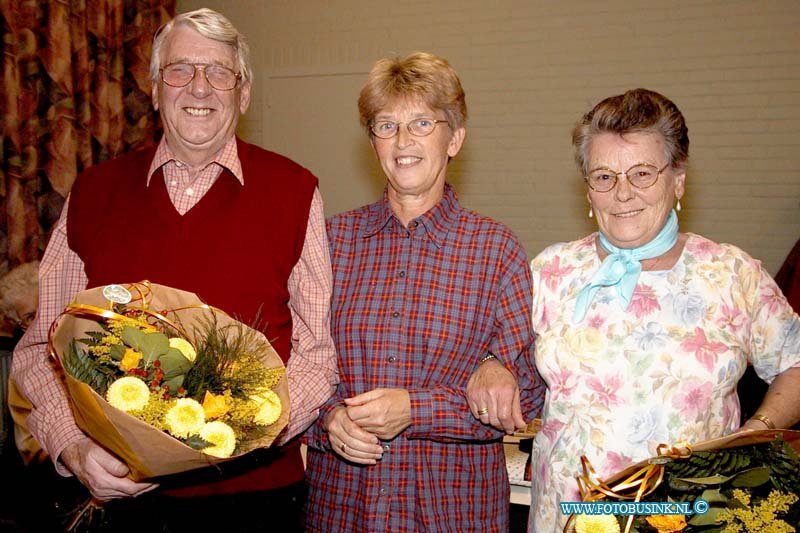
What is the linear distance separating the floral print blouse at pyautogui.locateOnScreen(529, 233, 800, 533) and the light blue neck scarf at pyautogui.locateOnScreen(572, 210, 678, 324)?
3cm

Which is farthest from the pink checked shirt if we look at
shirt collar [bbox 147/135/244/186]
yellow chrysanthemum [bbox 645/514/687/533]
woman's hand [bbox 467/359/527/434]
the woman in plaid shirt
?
yellow chrysanthemum [bbox 645/514/687/533]

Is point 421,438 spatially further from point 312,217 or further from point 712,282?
point 712,282

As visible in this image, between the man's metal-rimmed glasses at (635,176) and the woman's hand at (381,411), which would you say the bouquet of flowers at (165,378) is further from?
the man's metal-rimmed glasses at (635,176)

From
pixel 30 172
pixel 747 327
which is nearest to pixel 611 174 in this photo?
pixel 747 327

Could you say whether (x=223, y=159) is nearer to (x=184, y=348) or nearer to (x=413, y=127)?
(x=413, y=127)

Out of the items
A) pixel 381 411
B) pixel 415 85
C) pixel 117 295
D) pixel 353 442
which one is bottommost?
pixel 353 442

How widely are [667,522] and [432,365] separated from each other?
847mm

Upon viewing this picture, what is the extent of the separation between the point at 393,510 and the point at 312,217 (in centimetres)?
82

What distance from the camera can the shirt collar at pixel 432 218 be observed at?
2107 mm

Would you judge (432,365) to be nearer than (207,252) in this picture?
No

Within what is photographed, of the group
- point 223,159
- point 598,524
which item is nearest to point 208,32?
point 223,159

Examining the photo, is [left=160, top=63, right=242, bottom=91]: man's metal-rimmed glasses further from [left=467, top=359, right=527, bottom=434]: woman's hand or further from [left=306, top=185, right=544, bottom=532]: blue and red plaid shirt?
[left=467, top=359, right=527, bottom=434]: woman's hand

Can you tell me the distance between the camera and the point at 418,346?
2.02 metres

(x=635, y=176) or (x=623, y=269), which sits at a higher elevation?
(x=635, y=176)
